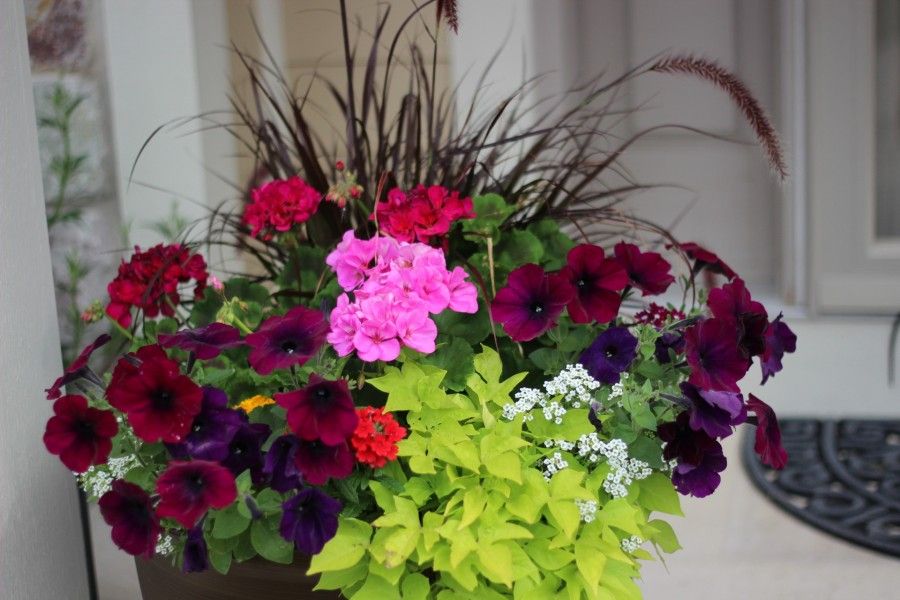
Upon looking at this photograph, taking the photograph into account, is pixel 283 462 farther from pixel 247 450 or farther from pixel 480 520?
pixel 480 520

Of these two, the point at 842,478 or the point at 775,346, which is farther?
the point at 842,478

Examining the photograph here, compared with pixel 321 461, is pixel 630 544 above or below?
below

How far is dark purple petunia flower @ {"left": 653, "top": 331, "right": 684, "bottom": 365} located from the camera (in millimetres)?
1062

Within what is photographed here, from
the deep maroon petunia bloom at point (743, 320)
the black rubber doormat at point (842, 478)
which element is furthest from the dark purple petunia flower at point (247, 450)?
the black rubber doormat at point (842, 478)

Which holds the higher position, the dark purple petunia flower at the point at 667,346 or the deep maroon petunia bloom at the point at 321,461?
the dark purple petunia flower at the point at 667,346

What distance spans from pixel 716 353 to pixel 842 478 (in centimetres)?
128

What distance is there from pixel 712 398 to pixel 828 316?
1.76 metres

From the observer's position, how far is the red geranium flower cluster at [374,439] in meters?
0.92

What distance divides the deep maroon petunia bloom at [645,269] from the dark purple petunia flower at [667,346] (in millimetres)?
52

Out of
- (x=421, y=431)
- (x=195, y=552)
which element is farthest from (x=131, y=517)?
(x=421, y=431)

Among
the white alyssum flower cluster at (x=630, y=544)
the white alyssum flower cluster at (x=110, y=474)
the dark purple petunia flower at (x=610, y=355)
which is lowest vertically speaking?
the white alyssum flower cluster at (x=630, y=544)

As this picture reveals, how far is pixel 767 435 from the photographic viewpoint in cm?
100

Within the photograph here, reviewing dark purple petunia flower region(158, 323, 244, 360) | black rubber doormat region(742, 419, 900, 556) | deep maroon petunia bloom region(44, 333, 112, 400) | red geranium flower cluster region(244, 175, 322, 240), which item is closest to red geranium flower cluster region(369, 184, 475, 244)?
red geranium flower cluster region(244, 175, 322, 240)

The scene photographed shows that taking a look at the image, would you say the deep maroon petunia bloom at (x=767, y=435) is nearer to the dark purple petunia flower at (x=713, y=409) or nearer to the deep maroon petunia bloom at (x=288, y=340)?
the dark purple petunia flower at (x=713, y=409)
